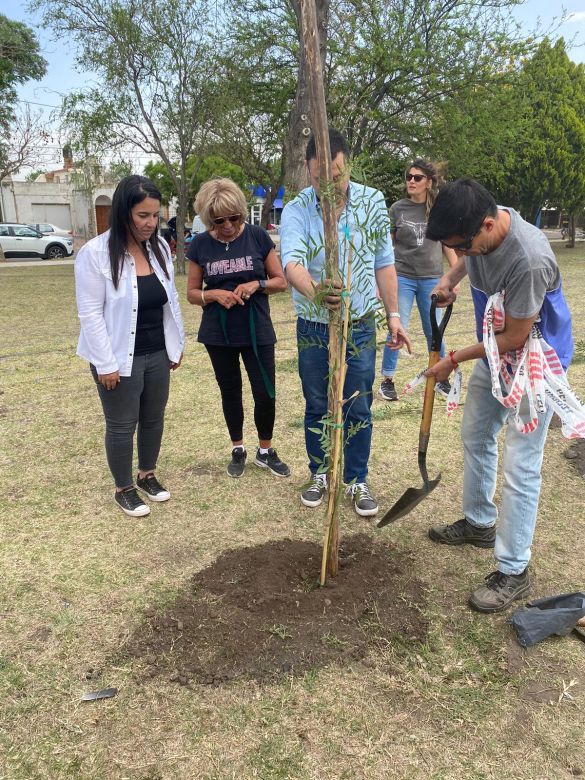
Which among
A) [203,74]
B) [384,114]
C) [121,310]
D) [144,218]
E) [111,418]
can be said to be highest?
[203,74]

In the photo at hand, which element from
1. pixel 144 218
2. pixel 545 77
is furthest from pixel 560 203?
pixel 144 218

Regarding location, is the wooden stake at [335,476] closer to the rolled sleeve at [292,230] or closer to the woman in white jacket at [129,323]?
the rolled sleeve at [292,230]

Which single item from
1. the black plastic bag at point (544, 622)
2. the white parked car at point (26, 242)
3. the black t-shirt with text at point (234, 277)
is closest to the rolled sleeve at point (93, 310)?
the black t-shirt with text at point (234, 277)

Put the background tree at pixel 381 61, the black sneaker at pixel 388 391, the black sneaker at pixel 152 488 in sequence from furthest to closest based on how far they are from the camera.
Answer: the background tree at pixel 381 61 → the black sneaker at pixel 388 391 → the black sneaker at pixel 152 488

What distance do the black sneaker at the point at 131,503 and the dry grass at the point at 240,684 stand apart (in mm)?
69

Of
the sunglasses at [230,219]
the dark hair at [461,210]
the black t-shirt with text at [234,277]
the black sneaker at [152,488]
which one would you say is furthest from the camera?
the black sneaker at [152,488]

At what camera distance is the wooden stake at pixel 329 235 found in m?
2.01

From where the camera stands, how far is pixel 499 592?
2.61m

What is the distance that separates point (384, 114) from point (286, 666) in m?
14.7

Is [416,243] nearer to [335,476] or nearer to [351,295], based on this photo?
[351,295]

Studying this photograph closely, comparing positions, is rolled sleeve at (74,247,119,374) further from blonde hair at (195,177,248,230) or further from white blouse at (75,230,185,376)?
blonde hair at (195,177,248,230)

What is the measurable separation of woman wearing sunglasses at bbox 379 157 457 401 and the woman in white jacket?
7.51 ft

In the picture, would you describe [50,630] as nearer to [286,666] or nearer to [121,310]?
[286,666]

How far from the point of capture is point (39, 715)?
2096 mm
